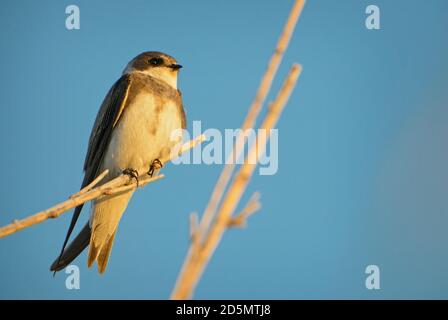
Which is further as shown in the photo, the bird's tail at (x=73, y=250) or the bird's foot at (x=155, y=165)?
the bird's foot at (x=155, y=165)

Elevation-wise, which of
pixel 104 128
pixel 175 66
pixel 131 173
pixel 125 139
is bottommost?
pixel 131 173

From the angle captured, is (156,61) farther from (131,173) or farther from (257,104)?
(257,104)

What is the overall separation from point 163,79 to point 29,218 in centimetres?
478

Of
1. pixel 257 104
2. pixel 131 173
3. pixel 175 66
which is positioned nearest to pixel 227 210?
pixel 257 104

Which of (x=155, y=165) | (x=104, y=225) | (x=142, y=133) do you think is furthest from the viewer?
(x=104, y=225)

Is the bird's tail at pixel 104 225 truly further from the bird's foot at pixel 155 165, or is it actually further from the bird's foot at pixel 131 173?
the bird's foot at pixel 131 173

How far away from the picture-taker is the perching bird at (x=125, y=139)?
5.94 m

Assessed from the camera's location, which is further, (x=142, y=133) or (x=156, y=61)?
(x=156, y=61)

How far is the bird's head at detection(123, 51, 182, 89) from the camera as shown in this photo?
6.81 meters

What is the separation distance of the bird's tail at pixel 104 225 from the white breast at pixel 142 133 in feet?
1.47

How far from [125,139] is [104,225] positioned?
3.02 feet

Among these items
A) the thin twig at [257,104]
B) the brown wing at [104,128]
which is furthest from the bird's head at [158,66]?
the thin twig at [257,104]

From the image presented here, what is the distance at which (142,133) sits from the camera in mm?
5934

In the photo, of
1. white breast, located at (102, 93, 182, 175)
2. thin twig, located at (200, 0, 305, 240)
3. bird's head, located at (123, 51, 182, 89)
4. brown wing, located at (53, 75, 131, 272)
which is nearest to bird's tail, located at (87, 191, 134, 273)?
brown wing, located at (53, 75, 131, 272)
